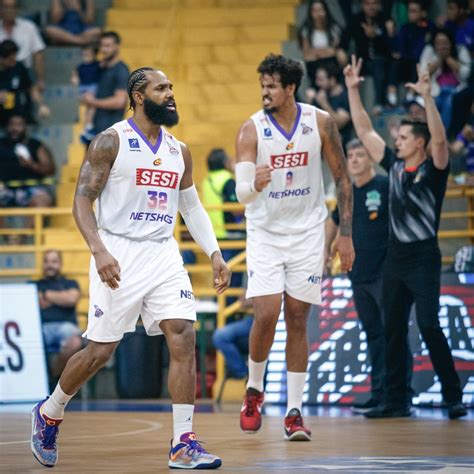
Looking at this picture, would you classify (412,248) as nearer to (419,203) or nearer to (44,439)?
(419,203)

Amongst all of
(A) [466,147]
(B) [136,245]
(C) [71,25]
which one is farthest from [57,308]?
(B) [136,245]

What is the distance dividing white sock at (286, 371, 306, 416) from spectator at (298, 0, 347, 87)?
9006mm

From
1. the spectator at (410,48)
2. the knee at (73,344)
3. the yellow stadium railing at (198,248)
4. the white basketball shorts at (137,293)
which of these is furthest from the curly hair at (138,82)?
the spectator at (410,48)

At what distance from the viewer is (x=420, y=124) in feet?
39.5

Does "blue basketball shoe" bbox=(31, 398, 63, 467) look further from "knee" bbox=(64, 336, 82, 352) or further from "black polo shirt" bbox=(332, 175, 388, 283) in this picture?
"knee" bbox=(64, 336, 82, 352)

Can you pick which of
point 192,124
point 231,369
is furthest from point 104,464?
point 192,124

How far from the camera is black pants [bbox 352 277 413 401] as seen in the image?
502 inches

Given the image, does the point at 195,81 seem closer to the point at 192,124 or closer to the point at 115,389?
the point at 192,124

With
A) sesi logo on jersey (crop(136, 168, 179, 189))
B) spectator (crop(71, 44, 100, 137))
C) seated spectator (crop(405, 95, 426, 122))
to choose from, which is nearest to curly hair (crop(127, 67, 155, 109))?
sesi logo on jersey (crop(136, 168, 179, 189))

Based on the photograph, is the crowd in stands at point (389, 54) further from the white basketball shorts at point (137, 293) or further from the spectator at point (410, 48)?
the white basketball shorts at point (137, 293)

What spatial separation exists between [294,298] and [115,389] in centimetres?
689

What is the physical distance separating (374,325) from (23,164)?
8.13 m

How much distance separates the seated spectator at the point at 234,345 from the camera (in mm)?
14977

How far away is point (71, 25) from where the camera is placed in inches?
850
